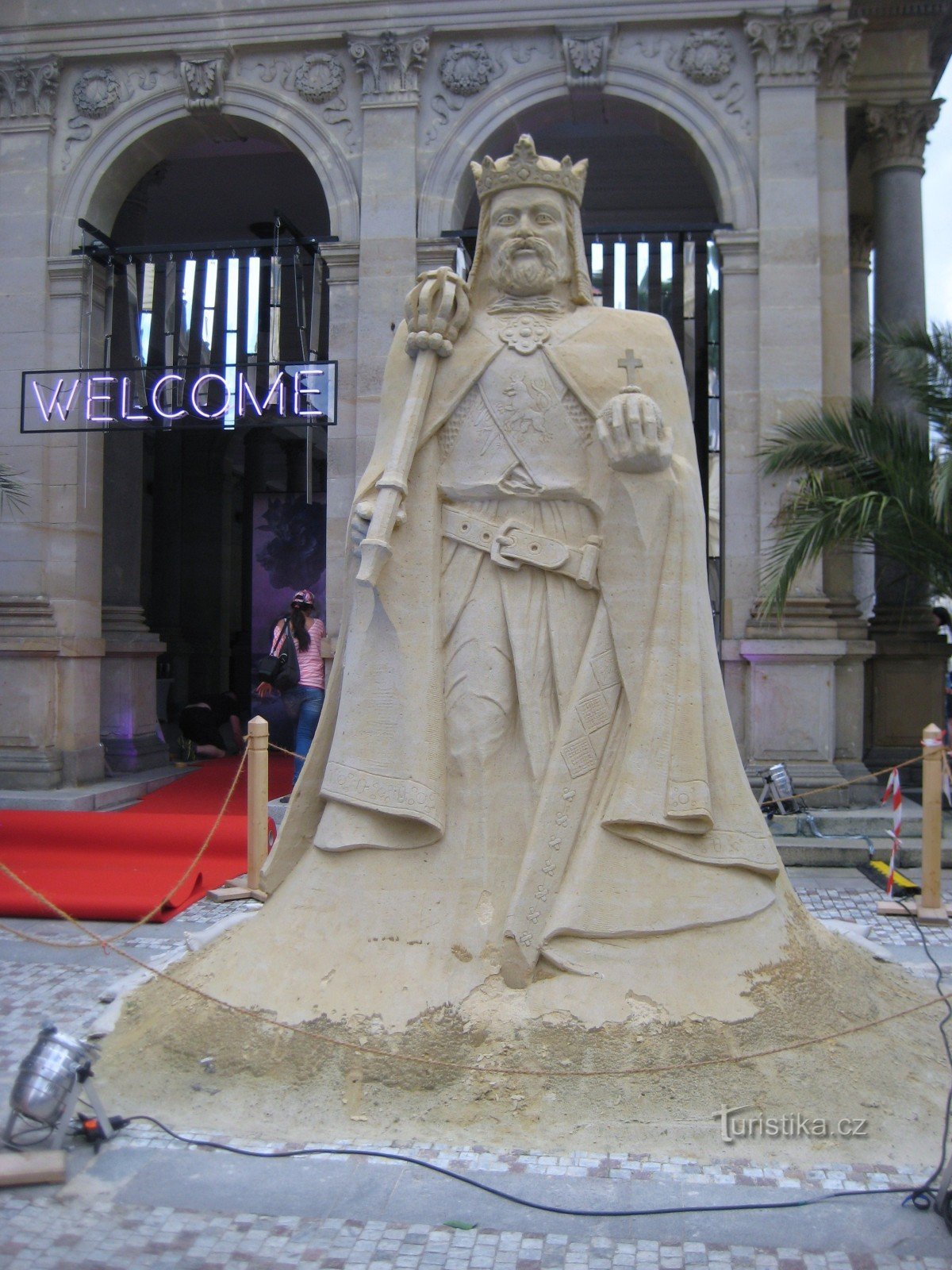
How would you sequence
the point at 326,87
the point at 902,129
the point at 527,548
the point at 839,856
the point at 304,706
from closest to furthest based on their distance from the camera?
1. the point at 527,548
2. the point at 839,856
3. the point at 304,706
4. the point at 326,87
5. the point at 902,129

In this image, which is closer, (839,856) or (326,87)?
(839,856)

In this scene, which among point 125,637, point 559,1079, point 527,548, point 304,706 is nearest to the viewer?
point 559,1079

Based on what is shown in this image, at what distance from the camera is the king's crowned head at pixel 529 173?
4438mm

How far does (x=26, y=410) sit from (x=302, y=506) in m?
5.14

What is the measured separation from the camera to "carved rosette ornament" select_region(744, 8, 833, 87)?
1096cm

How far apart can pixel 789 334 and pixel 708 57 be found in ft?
9.43

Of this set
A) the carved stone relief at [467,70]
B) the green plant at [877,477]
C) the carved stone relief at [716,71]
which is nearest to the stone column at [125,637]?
the carved stone relief at [467,70]

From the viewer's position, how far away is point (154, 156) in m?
12.6

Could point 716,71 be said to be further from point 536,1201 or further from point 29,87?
point 536,1201

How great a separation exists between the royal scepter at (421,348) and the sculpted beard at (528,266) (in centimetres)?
18

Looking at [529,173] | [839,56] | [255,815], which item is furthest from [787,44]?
[255,815]

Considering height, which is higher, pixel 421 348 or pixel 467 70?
pixel 467 70

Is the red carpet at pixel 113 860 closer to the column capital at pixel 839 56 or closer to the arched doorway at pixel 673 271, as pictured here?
the arched doorway at pixel 673 271

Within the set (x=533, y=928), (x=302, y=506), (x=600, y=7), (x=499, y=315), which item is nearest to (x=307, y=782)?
(x=533, y=928)
